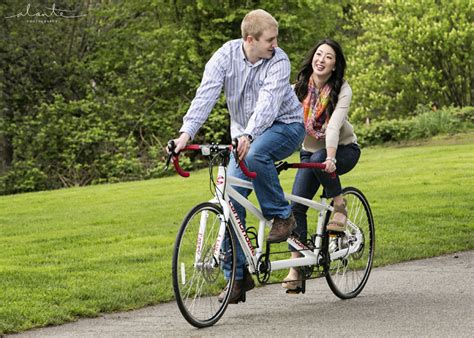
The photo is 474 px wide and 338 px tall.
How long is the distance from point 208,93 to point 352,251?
6.18ft

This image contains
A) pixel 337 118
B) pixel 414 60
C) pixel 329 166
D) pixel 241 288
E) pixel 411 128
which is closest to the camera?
pixel 241 288

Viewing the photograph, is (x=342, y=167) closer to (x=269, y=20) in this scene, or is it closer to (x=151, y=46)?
(x=269, y=20)

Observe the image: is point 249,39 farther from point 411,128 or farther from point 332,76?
point 411,128

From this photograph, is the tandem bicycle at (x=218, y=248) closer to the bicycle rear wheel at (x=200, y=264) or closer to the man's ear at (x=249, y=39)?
the bicycle rear wheel at (x=200, y=264)

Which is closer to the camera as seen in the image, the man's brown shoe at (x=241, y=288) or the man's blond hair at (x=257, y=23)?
the man's blond hair at (x=257, y=23)

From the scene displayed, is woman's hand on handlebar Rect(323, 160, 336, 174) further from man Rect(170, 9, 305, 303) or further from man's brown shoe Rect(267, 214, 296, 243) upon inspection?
man's brown shoe Rect(267, 214, 296, 243)

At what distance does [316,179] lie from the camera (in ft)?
24.2

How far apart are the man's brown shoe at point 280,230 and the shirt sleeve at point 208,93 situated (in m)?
0.80

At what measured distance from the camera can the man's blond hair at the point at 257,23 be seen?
20.6 feet

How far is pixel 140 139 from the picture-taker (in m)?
24.3

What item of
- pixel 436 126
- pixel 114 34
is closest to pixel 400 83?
pixel 436 126

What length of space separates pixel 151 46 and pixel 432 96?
9559 mm

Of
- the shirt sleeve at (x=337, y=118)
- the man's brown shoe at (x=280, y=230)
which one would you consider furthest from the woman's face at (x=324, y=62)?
the man's brown shoe at (x=280, y=230)

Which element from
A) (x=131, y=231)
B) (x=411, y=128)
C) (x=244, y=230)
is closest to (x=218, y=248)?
(x=244, y=230)
